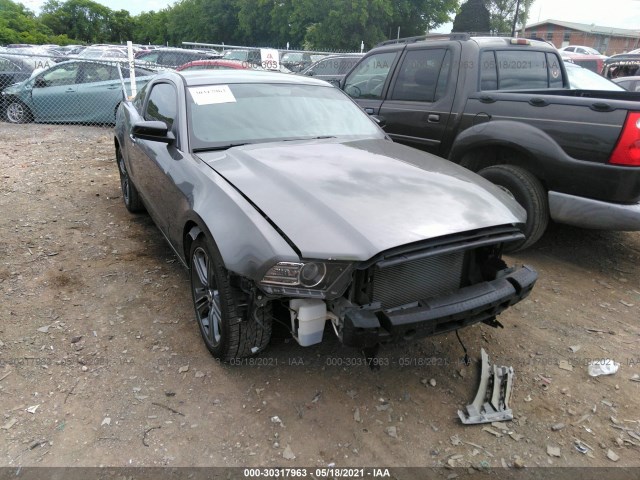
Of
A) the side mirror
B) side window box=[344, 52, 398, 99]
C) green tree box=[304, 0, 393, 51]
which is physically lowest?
the side mirror

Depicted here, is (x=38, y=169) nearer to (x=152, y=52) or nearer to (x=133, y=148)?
(x=133, y=148)

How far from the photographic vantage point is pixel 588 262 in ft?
14.4

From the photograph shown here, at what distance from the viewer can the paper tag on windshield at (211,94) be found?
11.5 feet

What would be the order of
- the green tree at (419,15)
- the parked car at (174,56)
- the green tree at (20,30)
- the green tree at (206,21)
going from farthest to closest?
the green tree at (206,21), the green tree at (20,30), the green tree at (419,15), the parked car at (174,56)

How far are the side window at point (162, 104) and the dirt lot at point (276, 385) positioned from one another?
1.26m

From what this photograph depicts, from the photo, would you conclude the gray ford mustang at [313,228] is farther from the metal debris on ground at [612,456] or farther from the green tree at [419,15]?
the green tree at [419,15]

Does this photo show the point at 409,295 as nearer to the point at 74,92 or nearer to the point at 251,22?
the point at 74,92

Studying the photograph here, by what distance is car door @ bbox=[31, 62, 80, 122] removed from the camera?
1014cm

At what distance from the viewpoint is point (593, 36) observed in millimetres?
55750

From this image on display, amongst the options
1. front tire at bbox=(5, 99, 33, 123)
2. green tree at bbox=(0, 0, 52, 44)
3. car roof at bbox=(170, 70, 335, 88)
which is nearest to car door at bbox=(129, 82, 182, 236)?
car roof at bbox=(170, 70, 335, 88)

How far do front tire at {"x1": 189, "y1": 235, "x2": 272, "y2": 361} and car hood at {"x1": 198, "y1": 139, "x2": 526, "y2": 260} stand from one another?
44 cm

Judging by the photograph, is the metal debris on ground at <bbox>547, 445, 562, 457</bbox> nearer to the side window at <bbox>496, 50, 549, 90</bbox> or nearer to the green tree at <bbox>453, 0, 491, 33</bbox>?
the side window at <bbox>496, 50, 549, 90</bbox>

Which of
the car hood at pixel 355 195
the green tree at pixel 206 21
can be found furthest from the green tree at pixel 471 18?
the car hood at pixel 355 195

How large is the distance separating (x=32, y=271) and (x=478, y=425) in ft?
11.9
